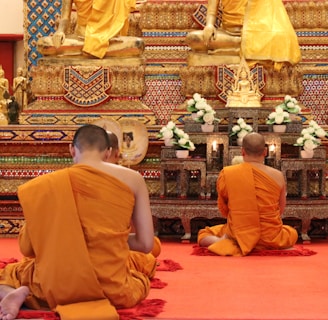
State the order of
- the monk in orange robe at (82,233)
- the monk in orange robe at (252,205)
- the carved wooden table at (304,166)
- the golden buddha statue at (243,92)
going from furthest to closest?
the golden buddha statue at (243,92) → the carved wooden table at (304,166) → the monk in orange robe at (252,205) → the monk in orange robe at (82,233)

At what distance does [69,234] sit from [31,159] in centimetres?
494

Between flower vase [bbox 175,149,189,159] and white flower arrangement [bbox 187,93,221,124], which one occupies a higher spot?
white flower arrangement [bbox 187,93,221,124]

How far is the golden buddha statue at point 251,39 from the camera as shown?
9625mm

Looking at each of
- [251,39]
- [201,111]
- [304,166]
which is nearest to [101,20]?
[251,39]

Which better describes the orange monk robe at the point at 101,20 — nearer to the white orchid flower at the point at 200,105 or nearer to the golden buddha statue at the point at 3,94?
the golden buddha statue at the point at 3,94

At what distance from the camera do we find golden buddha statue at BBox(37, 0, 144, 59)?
9.86 metres

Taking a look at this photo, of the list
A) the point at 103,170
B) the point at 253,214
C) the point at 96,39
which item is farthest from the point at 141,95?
the point at 103,170

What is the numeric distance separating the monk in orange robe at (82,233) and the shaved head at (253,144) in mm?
2478

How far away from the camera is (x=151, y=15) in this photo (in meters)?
10.6

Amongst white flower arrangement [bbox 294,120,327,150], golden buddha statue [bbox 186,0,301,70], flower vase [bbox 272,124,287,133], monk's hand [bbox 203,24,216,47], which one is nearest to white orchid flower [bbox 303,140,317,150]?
white flower arrangement [bbox 294,120,327,150]

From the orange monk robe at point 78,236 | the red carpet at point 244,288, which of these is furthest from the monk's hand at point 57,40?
the orange monk robe at point 78,236

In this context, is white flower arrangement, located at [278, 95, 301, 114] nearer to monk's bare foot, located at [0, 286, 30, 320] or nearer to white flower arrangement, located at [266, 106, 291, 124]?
white flower arrangement, located at [266, 106, 291, 124]

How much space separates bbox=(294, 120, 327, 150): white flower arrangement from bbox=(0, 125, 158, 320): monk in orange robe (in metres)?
4.03

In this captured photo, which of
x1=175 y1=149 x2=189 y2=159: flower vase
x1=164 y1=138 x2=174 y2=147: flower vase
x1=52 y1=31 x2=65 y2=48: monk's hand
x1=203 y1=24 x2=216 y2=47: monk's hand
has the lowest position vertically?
x1=175 y1=149 x2=189 y2=159: flower vase
